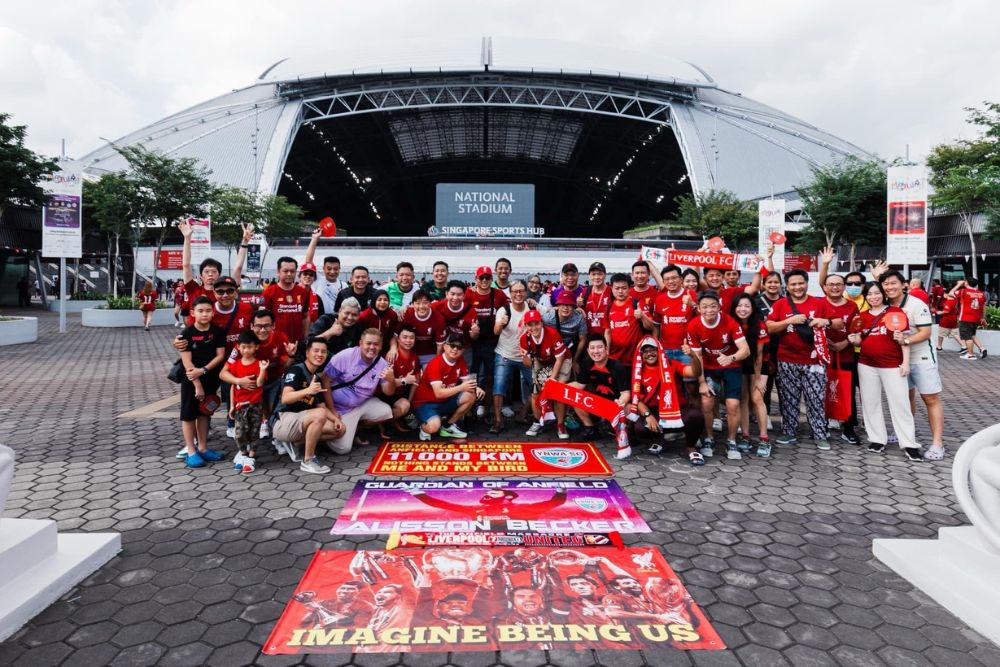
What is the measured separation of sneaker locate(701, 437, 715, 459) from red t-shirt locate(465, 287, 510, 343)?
2.72 meters

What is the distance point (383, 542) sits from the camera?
11.7 feet

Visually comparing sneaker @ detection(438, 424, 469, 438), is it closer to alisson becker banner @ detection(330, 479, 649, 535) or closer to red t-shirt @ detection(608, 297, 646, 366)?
alisson becker banner @ detection(330, 479, 649, 535)

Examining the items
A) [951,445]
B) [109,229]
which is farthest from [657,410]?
[109,229]

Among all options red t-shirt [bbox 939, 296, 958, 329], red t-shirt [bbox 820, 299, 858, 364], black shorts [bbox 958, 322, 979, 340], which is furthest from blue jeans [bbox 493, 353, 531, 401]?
red t-shirt [bbox 939, 296, 958, 329]

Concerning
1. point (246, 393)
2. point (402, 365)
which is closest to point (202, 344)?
point (246, 393)

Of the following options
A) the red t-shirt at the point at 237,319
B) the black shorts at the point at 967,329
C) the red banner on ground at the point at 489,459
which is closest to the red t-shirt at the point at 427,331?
the red banner on ground at the point at 489,459

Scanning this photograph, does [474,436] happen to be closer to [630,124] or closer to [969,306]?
[969,306]

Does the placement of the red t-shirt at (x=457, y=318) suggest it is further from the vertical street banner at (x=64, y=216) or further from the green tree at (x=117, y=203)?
the green tree at (x=117, y=203)

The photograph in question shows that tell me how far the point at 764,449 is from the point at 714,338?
1.25 metres

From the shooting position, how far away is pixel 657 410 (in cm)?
554

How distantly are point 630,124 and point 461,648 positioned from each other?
45.3 m

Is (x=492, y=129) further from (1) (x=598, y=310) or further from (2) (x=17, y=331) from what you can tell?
(1) (x=598, y=310)

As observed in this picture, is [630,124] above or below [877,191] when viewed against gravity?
above

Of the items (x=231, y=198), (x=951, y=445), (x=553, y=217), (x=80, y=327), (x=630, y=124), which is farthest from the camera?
(x=553, y=217)
